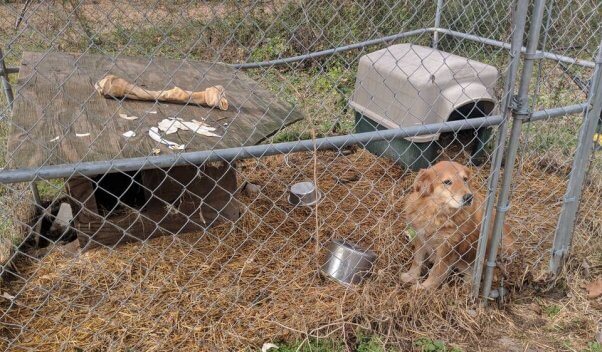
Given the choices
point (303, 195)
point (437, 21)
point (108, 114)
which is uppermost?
point (108, 114)

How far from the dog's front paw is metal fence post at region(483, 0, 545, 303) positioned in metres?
0.40

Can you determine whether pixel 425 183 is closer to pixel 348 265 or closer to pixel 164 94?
pixel 348 265

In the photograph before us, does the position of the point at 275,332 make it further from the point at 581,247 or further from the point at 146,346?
the point at 581,247

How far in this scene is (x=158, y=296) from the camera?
2.79 metres

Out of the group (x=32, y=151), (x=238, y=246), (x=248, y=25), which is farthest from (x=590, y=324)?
(x=248, y=25)

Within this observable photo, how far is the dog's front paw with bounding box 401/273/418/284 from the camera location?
2959 millimetres

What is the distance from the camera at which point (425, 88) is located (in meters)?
3.97

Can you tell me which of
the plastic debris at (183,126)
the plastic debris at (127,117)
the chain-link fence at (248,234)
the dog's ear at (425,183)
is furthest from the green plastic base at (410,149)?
the plastic debris at (127,117)

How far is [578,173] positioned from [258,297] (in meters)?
1.89

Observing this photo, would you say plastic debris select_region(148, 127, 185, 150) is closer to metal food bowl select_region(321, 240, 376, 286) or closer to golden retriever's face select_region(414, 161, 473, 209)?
metal food bowl select_region(321, 240, 376, 286)

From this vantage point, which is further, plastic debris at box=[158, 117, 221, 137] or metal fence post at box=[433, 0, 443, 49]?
metal fence post at box=[433, 0, 443, 49]

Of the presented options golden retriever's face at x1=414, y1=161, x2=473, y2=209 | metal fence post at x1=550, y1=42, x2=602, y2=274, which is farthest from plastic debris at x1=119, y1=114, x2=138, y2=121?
metal fence post at x1=550, y1=42, x2=602, y2=274

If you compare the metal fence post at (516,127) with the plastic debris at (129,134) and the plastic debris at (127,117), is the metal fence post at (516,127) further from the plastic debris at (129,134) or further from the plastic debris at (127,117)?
the plastic debris at (127,117)

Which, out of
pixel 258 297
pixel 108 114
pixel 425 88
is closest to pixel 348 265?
pixel 258 297
